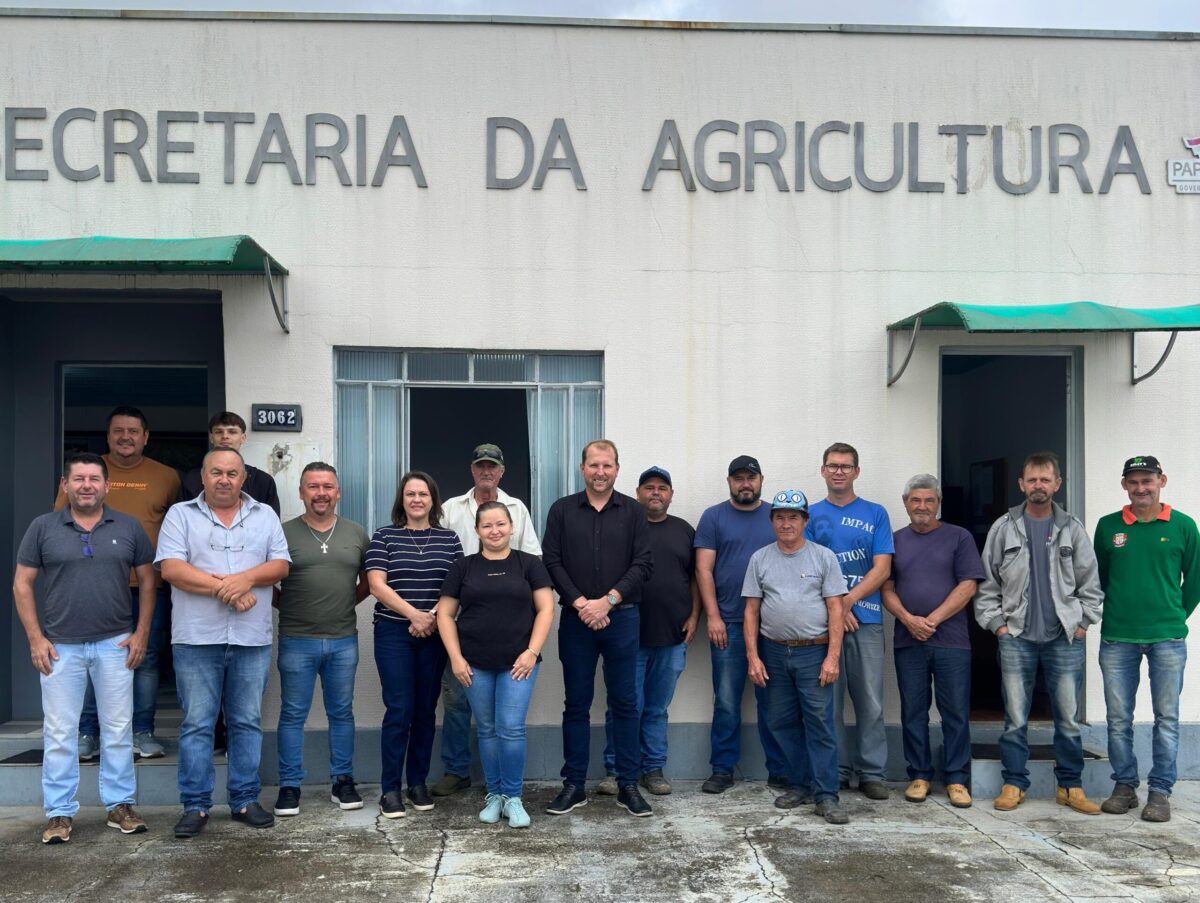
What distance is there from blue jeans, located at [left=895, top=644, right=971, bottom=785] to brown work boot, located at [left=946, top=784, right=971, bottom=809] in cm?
7

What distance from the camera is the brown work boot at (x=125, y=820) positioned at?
5.67 metres

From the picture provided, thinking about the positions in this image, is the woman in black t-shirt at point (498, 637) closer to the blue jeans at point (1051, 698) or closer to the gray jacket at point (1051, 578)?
the gray jacket at point (1051, 578)

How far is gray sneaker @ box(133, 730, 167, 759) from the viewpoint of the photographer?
252 inches

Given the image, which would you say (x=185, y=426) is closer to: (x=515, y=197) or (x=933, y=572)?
(x=515, y=197)

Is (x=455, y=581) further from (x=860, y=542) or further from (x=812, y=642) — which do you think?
(x=860, y=542)

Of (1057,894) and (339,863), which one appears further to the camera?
(339,863)

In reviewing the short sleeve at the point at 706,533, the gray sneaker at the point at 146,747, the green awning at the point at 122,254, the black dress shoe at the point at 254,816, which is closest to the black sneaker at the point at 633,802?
the short sleeve at the point at 706,533

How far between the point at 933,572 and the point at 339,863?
3.53 meters

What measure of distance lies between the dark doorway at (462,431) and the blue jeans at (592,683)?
1.28m

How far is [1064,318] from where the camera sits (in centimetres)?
630

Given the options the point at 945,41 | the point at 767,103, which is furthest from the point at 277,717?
the point at 945,41

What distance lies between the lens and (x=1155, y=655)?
6160mm

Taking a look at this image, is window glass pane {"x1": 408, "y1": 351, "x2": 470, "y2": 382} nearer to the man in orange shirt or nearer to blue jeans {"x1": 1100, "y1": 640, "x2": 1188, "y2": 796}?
the man in orange shirt

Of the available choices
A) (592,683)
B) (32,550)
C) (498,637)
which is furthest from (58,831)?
(592,683)
